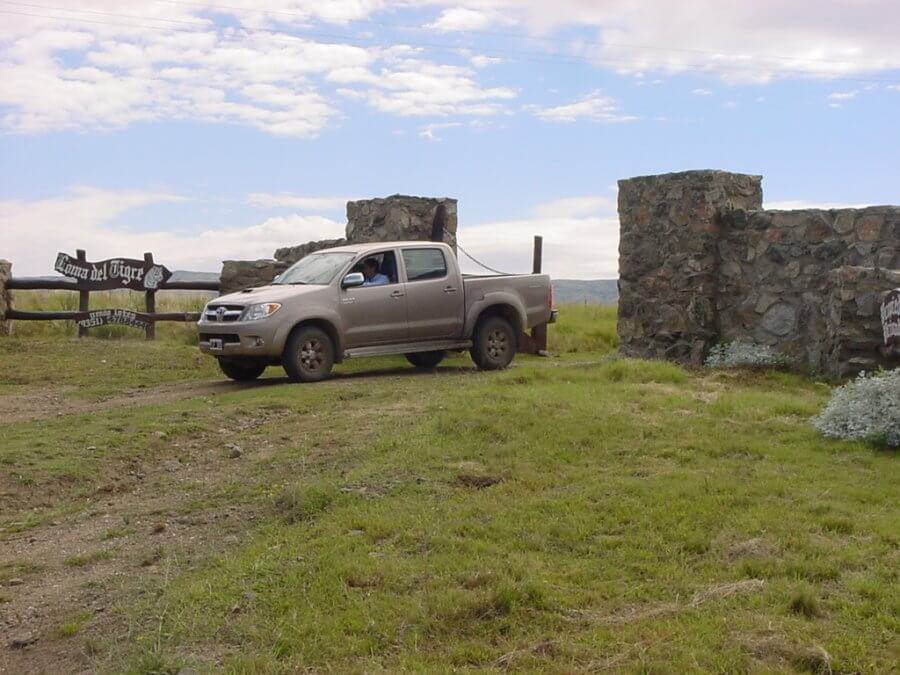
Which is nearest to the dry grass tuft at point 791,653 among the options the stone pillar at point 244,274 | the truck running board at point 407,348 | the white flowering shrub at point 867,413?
the white flowering shrub at point 867,413

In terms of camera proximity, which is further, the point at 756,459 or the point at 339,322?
the point at 339,322

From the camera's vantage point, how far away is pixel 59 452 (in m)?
9.72

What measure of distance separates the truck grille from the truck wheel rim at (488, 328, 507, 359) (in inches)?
147

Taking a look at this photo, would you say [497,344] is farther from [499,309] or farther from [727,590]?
[727,590]

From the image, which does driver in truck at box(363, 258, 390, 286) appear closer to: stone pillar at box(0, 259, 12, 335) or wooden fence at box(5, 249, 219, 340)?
wooden fence at box(5, 249, 219, 340)

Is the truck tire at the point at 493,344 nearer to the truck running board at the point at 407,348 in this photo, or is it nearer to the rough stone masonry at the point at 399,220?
the truck running board at the point at 407,348

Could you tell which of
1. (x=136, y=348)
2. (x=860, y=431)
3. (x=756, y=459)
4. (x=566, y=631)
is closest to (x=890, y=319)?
(x=860, y=431)

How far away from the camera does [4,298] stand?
68.6 feet

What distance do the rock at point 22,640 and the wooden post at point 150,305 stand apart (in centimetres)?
1611

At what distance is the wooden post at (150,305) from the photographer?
21.4 metres

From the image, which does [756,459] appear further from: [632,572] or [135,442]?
[135,442]

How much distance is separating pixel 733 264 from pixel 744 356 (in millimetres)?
1452

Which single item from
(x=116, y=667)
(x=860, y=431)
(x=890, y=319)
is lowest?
(x=116, y=667)

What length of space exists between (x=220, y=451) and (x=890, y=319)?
6679 mm
